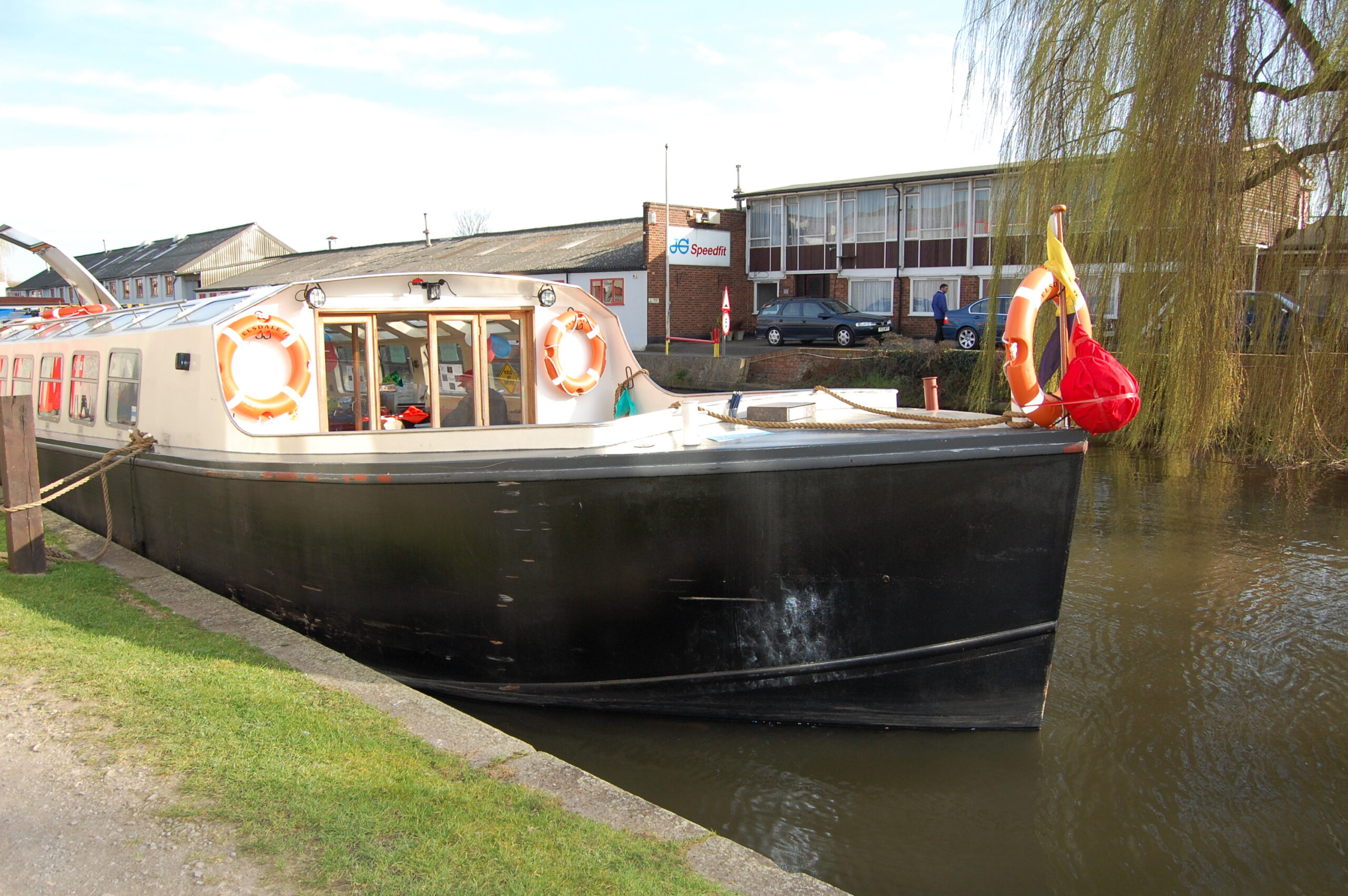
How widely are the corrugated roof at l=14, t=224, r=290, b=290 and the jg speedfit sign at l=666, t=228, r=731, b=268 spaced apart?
112 ft

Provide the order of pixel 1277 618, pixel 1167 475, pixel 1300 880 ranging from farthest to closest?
pixel 1167 475 → pixel 1277 618 → pixel 1300 880

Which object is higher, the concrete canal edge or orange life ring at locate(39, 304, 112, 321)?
orange life ring at locate(39, 304, 112, 321)

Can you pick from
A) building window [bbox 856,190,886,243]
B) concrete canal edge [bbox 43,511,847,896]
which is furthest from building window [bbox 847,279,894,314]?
concrete canal edge [bbox 43,511,847,896]

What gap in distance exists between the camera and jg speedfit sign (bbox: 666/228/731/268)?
1292 inches

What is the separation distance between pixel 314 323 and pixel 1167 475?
11498mm

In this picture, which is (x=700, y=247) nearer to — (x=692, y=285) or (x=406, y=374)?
(x=692, y=285)

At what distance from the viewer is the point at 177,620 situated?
6016 mm

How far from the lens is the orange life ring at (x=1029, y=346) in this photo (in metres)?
5.14

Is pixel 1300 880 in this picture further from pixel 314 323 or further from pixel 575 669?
pixel 314 323

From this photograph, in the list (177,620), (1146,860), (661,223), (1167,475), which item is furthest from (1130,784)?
(661,223)

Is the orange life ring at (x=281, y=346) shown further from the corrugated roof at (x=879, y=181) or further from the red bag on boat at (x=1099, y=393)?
the corrugated roof at (x=879, y=181)

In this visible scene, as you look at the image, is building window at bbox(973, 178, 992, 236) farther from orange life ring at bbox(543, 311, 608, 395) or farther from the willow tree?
orange life ring at bbox(543, 311, 608, 395)

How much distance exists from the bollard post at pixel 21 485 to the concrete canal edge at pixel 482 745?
0.60 m

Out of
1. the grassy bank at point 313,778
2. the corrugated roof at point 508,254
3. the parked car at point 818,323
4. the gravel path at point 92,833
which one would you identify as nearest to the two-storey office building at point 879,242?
the parked car at point 818,323
